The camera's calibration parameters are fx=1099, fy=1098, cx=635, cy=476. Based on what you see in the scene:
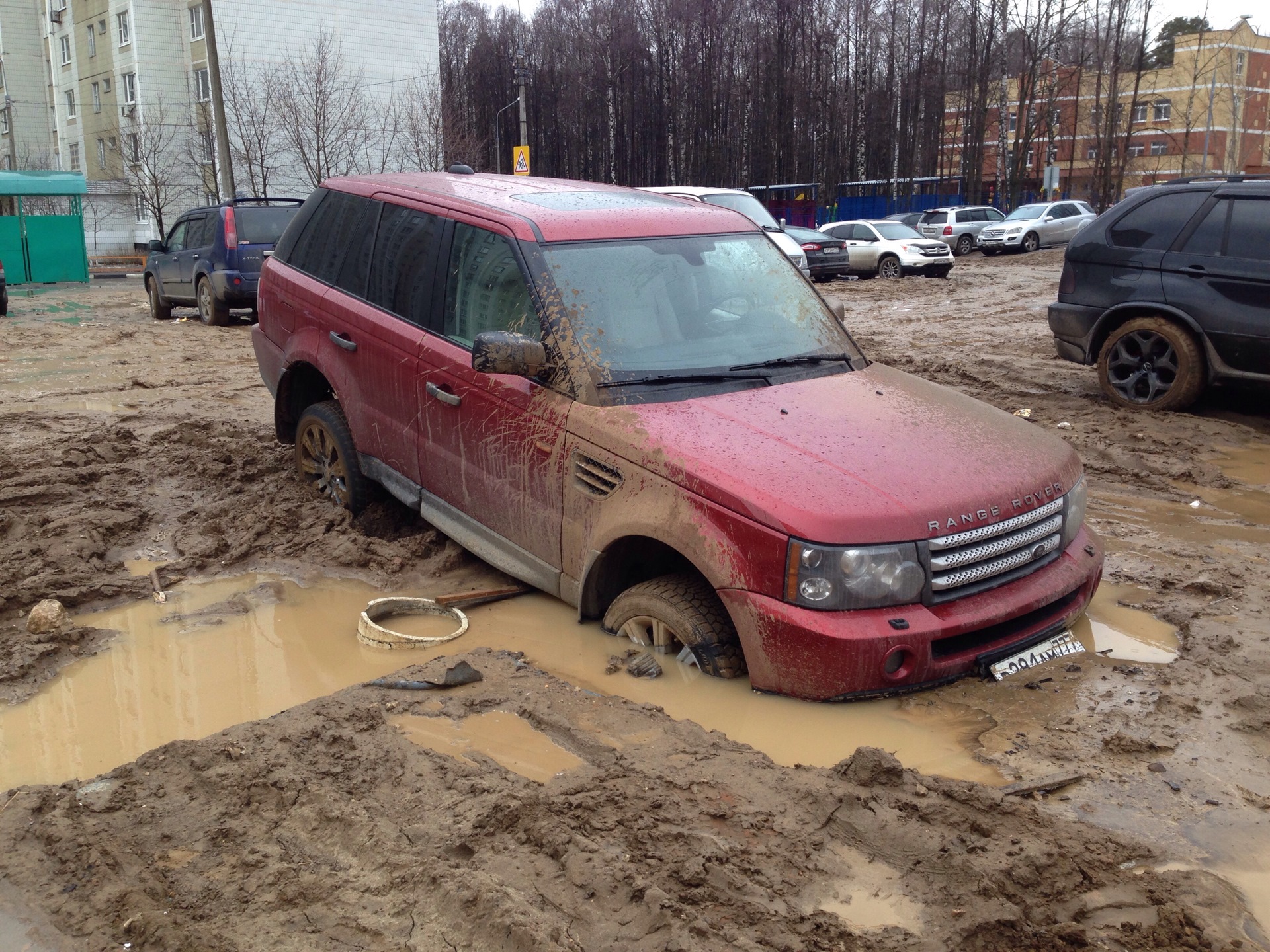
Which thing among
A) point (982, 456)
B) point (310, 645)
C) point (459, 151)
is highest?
point (459, 151)

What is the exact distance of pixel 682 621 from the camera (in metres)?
3.94

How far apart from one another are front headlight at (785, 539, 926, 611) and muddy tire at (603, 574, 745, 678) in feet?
1.34

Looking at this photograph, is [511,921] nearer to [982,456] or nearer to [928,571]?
[928,571]

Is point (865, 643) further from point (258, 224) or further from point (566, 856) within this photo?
point (258, 224)

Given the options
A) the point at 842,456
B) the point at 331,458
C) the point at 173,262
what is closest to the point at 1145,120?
the point at 173,262

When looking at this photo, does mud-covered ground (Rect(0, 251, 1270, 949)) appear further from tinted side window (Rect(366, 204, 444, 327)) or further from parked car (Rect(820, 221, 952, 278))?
parked car (Rect(820, 221, 952, 278))

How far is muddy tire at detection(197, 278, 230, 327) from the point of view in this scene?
53.5 ft

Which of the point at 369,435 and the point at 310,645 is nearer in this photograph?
the point at 310,645

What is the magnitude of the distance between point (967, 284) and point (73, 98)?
1806 inches

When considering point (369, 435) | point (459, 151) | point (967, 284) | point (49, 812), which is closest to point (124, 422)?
point (369, 435)

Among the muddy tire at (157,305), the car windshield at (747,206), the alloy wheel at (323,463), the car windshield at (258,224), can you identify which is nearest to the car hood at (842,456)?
the alloy wheel at (323,463)

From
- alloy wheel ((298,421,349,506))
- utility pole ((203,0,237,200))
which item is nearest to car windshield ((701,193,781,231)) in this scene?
alloy wheel ((298,421,349,506))

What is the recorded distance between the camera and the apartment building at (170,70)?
43.9m

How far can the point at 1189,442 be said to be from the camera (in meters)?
8.05
